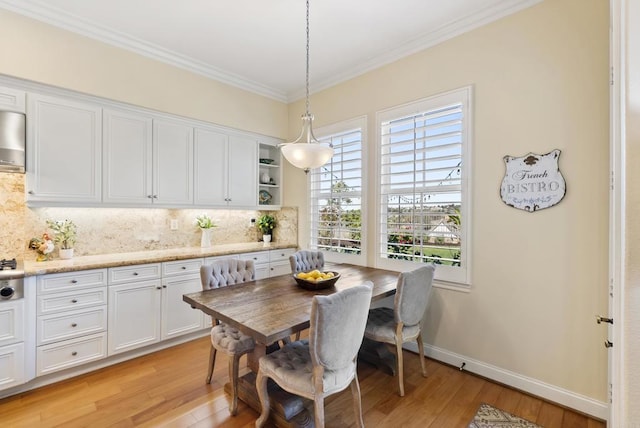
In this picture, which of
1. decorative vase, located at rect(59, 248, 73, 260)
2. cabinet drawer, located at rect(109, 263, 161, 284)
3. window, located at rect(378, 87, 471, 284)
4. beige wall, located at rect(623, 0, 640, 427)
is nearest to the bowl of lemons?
window, located at rect(378, 87, 471, 284)

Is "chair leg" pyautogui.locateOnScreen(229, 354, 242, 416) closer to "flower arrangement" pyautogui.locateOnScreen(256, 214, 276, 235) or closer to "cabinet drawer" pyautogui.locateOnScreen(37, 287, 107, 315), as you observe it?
"cabinet drawer" pyautogui.locateOnScreen(37, 287, 107, 315)

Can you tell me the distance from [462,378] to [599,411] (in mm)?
889

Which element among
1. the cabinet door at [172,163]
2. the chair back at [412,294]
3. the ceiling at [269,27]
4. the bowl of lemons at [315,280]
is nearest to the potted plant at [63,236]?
the cabinet door at [172,163]

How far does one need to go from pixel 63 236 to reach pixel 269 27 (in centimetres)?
289

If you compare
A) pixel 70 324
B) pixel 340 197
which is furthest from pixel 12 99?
pixel 340 197

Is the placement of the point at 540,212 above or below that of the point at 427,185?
below

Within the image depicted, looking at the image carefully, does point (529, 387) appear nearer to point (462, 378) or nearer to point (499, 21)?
point (462, 378)

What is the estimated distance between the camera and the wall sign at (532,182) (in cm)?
226

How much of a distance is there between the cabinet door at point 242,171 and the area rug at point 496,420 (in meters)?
3.40

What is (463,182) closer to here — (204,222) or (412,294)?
(412,294)

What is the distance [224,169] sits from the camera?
3.92m

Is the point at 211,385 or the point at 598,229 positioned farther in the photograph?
the point at 211,385

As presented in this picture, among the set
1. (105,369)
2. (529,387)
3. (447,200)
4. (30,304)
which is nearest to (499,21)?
(447,200)

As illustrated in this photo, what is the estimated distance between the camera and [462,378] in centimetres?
259
